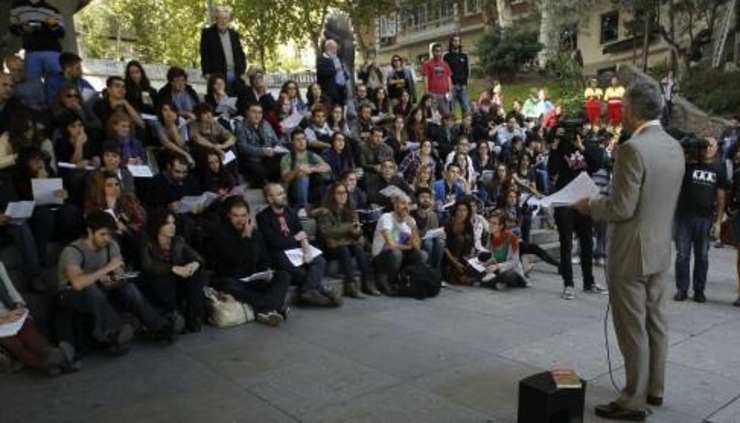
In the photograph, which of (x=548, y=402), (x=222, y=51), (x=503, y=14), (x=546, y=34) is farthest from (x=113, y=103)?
(x=503, y=14)

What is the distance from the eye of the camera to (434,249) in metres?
8.54

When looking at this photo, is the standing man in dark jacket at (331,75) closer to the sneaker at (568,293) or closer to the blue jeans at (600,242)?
the blue jeans at (600,242)

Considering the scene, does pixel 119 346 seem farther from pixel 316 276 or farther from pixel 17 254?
pixel 316 276

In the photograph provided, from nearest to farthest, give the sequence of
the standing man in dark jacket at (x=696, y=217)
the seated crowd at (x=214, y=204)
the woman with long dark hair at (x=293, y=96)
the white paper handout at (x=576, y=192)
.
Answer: the white paper handout at (x=576, y=192) < the seated crowd at (x=214, y=204) < the standing man in dark jacket at (x=696, y=217) < the woman with long dark hair at (x=293, y=96)

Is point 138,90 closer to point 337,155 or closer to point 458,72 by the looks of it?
point 337,155

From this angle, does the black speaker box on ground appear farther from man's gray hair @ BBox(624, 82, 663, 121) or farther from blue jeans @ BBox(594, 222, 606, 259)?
blue jeans @ BBox(594, 222, 606, 259)

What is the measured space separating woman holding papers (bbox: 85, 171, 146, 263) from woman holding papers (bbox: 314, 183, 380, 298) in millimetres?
2155

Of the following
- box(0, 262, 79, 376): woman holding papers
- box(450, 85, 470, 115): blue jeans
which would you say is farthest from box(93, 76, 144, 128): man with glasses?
box(450, 85, 470, 115): blue jeans

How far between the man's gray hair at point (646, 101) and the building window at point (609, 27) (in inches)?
1292

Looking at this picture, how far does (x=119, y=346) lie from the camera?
5531 millimetres

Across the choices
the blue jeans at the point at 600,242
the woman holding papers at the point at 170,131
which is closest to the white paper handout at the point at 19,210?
the woman holding papers at the point at 170,131

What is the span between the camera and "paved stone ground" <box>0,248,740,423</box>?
4.43 m

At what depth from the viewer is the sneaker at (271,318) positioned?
6.44m

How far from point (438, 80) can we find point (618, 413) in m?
10.2
